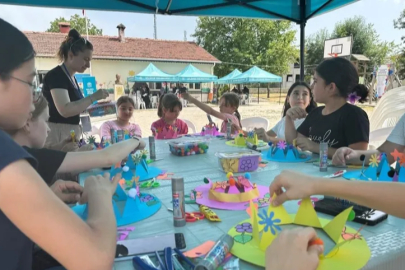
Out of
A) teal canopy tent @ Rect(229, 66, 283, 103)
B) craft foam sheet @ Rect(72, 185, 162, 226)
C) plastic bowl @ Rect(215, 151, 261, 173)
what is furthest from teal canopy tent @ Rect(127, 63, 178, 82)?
craft foam sheet @ Rect(72, 185, 162, 226)

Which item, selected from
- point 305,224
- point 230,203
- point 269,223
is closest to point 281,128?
point 230,203

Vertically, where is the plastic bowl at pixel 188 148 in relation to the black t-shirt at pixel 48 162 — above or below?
below

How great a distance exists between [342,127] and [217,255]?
5.86ft

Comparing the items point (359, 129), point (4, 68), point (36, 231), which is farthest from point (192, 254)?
point (359, 129)

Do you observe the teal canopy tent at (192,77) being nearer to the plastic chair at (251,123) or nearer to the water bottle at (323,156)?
the plastic chair at (251,123)

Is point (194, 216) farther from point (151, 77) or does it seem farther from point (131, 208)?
point (151, 77)

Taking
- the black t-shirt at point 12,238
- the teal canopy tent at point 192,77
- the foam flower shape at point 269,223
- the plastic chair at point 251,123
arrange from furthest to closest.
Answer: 1. the teal canopy tent at point 192,77
2. the plastic chair at point 251,123
3. the foam flower shape at point 269,223
4. the black t-shirt at point 12,238

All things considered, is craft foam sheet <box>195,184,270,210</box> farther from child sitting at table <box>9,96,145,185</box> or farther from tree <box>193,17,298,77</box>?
tree <box>193,17,298,77</box>

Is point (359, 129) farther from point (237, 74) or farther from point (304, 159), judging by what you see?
point (237, 74)

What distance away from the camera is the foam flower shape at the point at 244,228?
1.04 meters

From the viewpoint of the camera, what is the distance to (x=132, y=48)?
63.2 feet

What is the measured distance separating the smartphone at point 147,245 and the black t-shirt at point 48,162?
0.58 m

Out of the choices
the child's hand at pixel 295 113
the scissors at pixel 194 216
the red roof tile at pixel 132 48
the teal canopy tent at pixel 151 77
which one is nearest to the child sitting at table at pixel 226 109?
the child's hand at pixel 295 113

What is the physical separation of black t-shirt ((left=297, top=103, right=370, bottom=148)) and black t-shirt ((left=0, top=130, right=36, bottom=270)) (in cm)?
212
